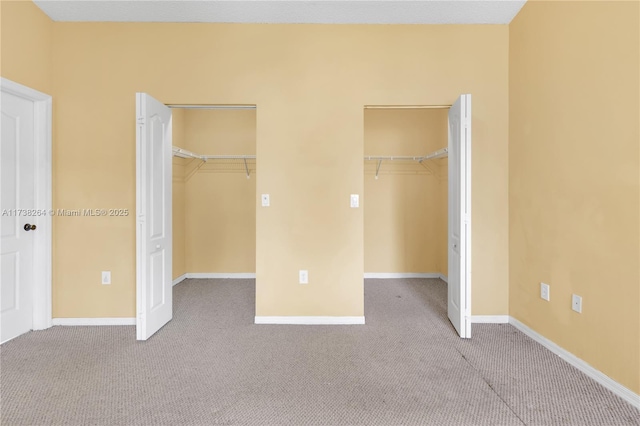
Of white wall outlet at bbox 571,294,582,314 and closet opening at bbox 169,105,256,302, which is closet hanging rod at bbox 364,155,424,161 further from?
white wall outlet at bbox 571,294,582,314

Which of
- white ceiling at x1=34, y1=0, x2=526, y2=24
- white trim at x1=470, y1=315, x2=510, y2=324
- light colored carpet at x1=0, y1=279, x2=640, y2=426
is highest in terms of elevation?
white ceiling at x1=34, y1=0, x2=526, y2=24

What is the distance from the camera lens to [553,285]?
2.38 metres

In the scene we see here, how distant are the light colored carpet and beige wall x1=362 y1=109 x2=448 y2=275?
1.74 m

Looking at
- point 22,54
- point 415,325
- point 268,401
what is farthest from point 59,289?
point 415,325

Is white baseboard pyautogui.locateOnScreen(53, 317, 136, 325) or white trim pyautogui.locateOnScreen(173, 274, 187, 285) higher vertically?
white trim pyautogui.locateOnScreen(173, 274, 187, 285)

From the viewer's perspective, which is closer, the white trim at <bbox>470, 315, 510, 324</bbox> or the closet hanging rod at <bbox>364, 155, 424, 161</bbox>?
the white trim at <bbox>470, 315, 510, 324</bbox>

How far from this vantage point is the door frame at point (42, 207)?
274cm

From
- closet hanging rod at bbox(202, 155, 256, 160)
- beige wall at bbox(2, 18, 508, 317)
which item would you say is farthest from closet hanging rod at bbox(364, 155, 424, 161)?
closet hanging rod at bbox(202, 155, 256, 160)

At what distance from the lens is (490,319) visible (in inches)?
114

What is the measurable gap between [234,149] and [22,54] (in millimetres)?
2394

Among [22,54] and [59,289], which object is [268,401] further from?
[22,54]

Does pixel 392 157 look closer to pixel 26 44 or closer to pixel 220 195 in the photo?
pixel 220 195

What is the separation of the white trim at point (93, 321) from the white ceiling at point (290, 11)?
280cm

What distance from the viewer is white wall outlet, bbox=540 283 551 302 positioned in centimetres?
243
